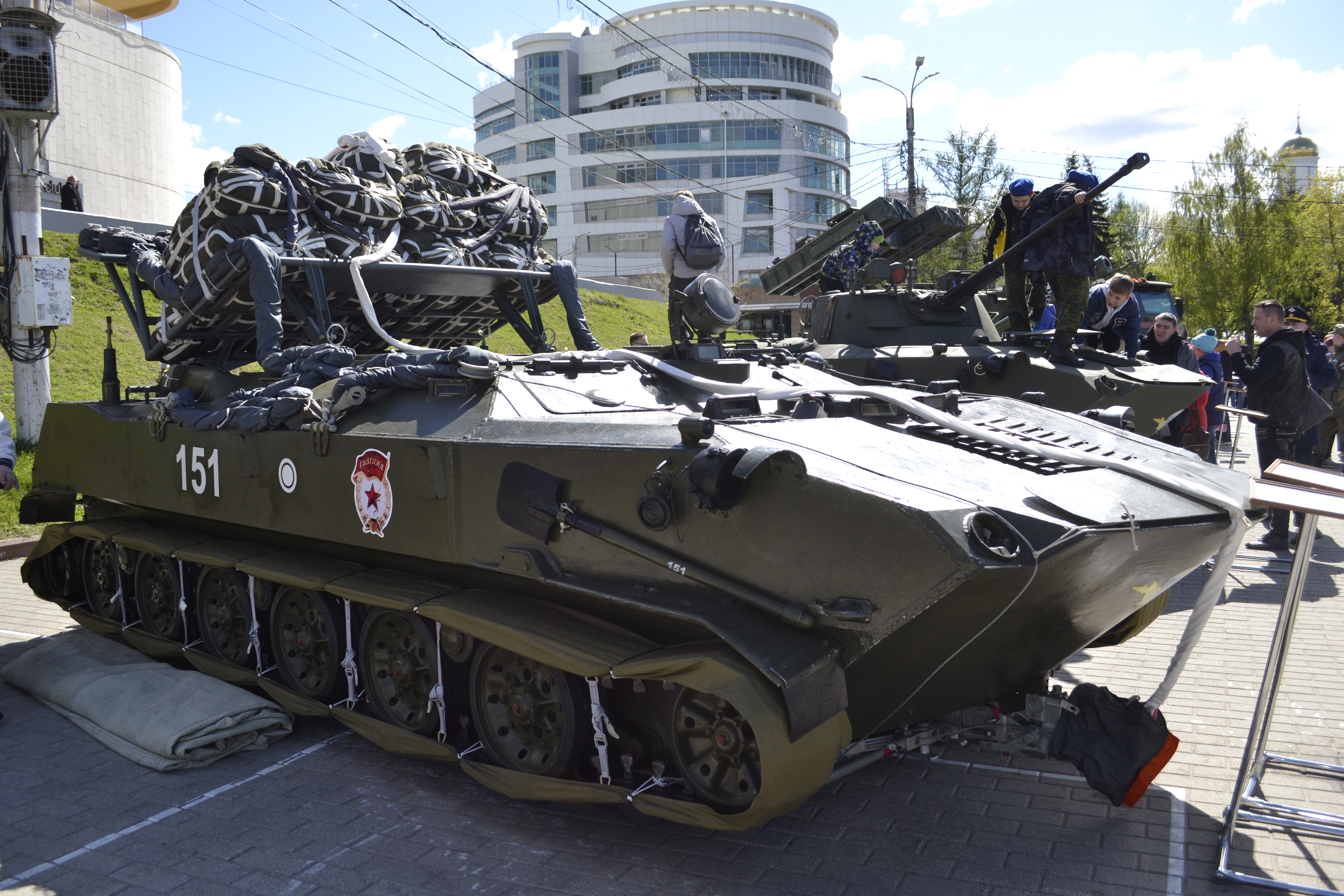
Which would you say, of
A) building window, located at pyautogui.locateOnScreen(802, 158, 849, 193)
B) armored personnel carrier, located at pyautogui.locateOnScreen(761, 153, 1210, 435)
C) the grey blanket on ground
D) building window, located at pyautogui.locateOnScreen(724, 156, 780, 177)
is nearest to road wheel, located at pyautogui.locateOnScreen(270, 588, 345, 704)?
the grey blanket on ground

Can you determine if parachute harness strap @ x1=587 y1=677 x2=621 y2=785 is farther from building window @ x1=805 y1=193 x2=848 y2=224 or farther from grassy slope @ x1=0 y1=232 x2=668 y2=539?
building window @ x1=805 y1=193 x2=848 y2=224

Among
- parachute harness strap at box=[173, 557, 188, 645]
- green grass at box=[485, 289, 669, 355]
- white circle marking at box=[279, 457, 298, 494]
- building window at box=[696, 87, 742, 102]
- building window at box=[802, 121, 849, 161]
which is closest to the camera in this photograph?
white circle marking at box=[279, 457, 298, 494]

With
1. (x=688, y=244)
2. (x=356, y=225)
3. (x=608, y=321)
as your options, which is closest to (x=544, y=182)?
(x=608, y=321)

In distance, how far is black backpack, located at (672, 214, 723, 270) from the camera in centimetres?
726

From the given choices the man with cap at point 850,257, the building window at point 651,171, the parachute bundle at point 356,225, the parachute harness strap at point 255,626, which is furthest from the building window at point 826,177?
the parachute harness strap at point 255,626

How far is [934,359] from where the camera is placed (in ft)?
28.3

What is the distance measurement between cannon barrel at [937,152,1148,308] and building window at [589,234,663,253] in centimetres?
4735

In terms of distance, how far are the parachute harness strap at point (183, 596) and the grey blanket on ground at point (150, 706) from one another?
0.25 meters

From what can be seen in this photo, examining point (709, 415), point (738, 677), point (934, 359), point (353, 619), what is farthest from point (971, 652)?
point (934, 359)

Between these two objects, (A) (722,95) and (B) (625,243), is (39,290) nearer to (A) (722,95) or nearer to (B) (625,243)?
(B) (625,243)

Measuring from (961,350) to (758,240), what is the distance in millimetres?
50207

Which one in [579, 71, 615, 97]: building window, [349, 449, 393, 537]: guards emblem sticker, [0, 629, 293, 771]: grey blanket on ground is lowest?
[0, 629, 293, 771]: grey blanket on ground

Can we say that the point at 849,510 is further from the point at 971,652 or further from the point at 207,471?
the point at 207,471

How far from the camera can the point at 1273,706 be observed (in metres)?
4.44
